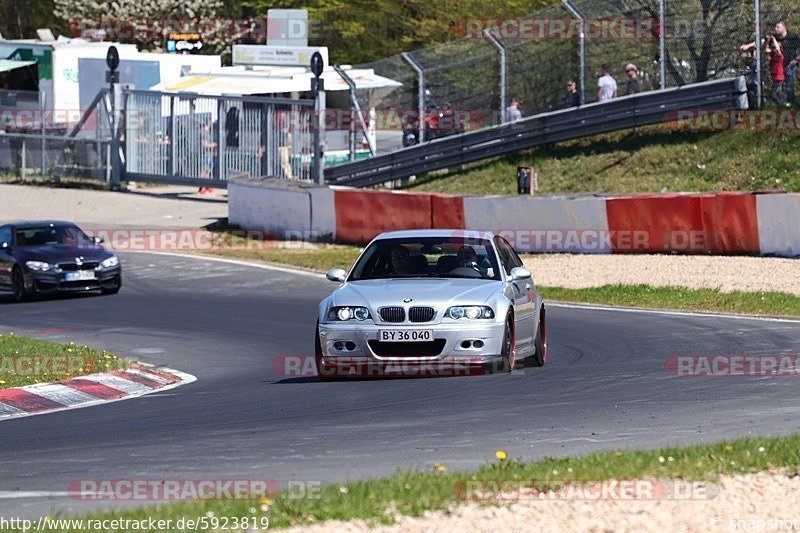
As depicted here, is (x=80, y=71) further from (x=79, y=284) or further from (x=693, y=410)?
(x=693, y=410)

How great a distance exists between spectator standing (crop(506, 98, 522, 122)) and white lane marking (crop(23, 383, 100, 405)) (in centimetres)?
2239

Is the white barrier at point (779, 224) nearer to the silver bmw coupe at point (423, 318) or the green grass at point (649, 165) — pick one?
the green grass at point (649, 165)

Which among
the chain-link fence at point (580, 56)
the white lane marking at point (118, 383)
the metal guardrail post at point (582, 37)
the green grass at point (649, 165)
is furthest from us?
the metal guardrail post at point (582, 37)

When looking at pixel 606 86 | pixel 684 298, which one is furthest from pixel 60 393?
pixel 606 86

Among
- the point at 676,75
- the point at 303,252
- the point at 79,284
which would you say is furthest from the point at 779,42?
the point at 79,284

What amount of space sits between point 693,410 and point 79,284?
46.5 feet

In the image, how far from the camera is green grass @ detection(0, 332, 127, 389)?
13.6 metres

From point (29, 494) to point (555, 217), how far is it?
19.0 m

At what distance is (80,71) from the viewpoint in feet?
142

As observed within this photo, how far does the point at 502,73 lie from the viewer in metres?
34.0

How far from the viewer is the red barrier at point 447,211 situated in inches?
1061

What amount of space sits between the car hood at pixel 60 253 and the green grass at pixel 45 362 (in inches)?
266

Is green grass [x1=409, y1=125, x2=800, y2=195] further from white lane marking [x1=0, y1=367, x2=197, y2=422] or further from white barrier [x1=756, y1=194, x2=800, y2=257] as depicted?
white lane marking [x1=0, y1=367, x2=197, y2=422]

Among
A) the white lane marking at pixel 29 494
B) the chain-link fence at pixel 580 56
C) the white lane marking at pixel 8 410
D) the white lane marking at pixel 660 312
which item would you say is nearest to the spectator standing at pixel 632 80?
the chain-link fence at pixel 580 56
